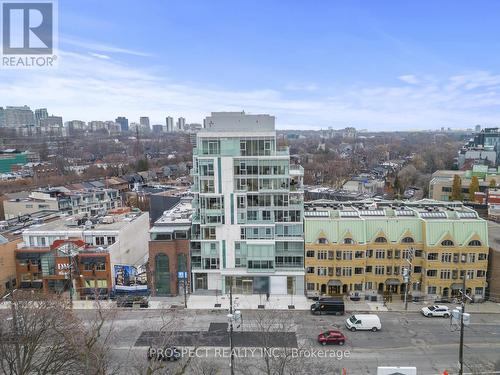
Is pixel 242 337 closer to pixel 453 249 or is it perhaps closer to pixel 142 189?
pixel 453 249

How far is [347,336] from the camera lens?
35.6 metres

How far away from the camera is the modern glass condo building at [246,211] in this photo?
1737 inches

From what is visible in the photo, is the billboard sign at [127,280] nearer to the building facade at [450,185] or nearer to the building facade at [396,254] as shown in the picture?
the building facade at [396,254]

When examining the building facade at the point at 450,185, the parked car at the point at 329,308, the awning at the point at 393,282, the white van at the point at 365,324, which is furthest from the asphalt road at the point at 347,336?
the building facade at the point at 450,185

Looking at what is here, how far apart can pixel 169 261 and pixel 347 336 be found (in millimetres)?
19730

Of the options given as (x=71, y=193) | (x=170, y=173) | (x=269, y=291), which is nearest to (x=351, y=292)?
(x=269, y=291)

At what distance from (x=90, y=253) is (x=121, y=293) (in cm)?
546

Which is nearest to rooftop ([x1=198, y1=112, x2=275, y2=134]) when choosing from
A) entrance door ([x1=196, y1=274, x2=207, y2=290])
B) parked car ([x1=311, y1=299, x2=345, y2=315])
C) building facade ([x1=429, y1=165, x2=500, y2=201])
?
entrance door ([x1=196, y1=274, x2=207, y2=290])

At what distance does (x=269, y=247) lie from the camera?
44562 mm

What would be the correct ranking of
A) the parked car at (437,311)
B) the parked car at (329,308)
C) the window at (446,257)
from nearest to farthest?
the parked car at (437,311)
the parked car at (329,308)
the window at (446,257)

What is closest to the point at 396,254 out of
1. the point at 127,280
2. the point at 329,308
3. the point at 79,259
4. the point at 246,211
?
the point at 329,308

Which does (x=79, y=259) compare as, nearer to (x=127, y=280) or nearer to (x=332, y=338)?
(x=127, y=280)

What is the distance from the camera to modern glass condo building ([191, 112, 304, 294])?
44125 millimetres

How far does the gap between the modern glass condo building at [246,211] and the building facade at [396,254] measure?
240cm
